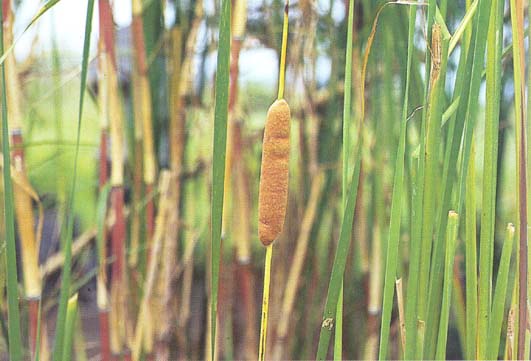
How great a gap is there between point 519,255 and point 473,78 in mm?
109

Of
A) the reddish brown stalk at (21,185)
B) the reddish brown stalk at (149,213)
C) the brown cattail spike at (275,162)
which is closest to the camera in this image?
the brown cattail spike at (275,162)

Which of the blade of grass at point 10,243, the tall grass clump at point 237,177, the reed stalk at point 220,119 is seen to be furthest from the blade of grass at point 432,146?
the blade of grass at point 10,243

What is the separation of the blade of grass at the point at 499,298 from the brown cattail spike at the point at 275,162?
150mm

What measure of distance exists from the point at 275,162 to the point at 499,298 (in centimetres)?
17

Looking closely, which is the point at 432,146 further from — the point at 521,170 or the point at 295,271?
the point at 295,271

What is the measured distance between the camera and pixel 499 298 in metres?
0.38

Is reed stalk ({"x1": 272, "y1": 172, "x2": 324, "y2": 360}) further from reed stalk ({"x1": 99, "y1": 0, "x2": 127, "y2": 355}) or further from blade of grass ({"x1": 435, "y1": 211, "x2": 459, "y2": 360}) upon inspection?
blade of grass ({"x1": 435, "y1": 211, "x2": 459, "y2": 360})

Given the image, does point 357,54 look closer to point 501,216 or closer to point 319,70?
point 319,70

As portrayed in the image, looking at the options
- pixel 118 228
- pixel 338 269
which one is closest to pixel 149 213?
pixel 118 228

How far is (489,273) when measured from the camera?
14.8 inches

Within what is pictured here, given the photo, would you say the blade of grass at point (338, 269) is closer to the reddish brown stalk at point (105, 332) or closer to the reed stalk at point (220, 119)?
the reed stalk at point (220, 119)

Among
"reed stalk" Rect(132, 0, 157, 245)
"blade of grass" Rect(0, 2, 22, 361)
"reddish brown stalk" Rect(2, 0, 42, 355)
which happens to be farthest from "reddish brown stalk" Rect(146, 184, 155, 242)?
"blade of grass" Rect(0, 2, 22, 361)

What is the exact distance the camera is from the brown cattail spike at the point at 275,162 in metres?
0.30

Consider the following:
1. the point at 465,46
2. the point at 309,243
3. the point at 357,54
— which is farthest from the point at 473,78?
the point at 309,243
